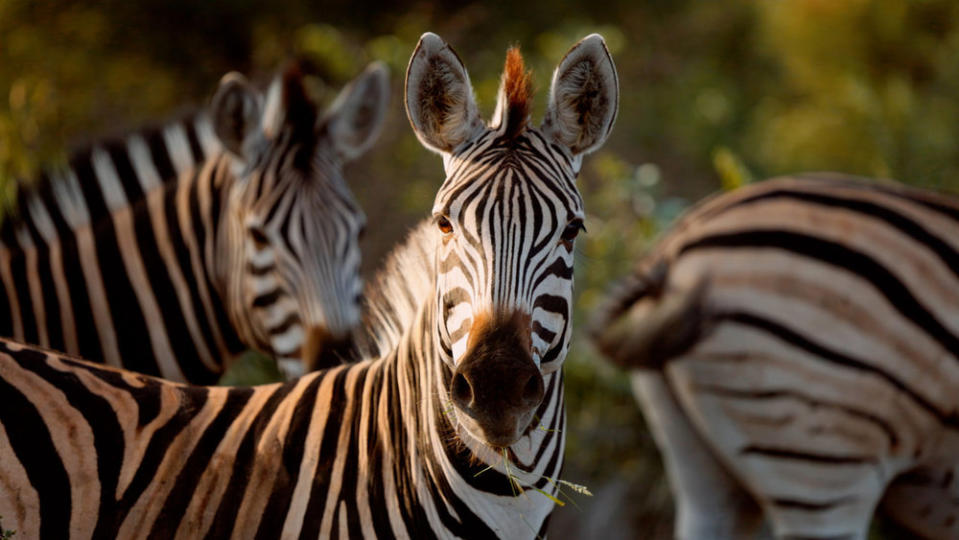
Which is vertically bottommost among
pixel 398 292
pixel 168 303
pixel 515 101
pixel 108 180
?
pixel 398 292

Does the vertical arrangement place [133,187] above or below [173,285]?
above

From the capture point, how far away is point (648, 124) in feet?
58.2

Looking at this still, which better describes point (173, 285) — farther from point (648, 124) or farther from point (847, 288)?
point (648, 124)

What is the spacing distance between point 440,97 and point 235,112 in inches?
86.5

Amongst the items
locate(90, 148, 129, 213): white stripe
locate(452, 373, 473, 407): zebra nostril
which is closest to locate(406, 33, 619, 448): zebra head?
locate(452, 373, 473, 407): zebra nostril

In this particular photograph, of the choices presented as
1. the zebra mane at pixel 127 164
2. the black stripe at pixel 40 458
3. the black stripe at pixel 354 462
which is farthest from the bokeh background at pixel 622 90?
the black stripe at pixel 40 458

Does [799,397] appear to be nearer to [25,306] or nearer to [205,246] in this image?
[205,246]

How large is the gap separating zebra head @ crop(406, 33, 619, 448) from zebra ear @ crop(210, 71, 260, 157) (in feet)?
6.99

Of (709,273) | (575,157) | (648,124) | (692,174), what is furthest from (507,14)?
(575,157)

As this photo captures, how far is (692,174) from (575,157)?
14.9 m

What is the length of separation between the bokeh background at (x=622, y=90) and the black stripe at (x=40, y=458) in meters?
1.80

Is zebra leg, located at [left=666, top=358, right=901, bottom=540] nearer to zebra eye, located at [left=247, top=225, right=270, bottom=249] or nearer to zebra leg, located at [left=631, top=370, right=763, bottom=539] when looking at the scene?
zebra leg, located at [left=631, top=370, right=763, bottom=539]

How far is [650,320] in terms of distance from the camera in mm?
5348

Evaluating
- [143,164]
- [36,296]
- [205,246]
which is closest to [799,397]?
[205,246]
